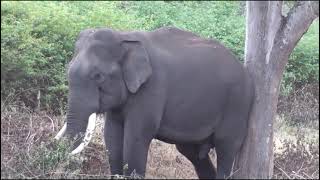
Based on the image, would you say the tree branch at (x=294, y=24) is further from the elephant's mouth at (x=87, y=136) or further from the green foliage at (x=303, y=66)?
the green foliage at (x=303, y=66)

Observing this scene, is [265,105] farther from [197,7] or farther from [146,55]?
[197,7]

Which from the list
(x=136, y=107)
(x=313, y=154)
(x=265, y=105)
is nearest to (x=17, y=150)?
(x=136, y=107)

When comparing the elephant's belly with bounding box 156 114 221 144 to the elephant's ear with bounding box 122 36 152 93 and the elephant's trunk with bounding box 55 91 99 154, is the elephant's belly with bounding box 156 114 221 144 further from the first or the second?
the elephant's trunk with bounding box 55 91 99 154

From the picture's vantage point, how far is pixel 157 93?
23.9 ft

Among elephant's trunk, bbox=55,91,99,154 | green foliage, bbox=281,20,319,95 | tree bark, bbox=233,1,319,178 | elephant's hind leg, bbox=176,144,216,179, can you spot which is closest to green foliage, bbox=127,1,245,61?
green foliage, bbox=281,20,319,95

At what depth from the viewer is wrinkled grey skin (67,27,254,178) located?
714cm

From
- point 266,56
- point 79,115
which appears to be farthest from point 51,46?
point 266,56

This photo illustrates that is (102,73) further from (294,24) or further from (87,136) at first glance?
(294,24)

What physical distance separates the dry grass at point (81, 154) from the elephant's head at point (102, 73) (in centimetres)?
39

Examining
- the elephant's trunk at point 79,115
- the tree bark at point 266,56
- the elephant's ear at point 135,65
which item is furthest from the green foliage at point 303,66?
the elephant's trunk at point 79,115

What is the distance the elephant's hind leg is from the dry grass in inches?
10.7

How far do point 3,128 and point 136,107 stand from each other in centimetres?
137

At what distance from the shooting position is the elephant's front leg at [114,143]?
301 inches

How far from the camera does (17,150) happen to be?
6879 mm
